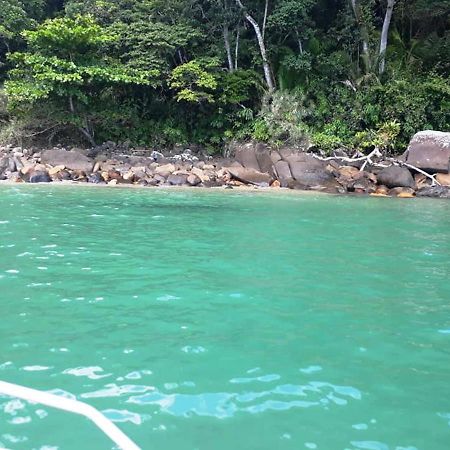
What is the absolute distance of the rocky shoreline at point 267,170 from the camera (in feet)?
56.8

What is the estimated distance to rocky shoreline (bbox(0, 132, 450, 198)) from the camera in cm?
1731

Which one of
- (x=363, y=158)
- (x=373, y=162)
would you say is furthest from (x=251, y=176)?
(x=373, y=162)

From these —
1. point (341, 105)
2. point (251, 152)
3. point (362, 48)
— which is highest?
point (362, 48)

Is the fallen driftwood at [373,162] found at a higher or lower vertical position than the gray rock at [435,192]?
higher

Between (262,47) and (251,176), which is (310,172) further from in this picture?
(262,47)

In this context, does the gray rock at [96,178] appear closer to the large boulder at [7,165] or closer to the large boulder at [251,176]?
the large boulder at [7,165]

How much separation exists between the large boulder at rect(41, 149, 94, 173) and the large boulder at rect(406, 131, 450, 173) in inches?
471

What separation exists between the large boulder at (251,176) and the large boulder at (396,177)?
13.0ft

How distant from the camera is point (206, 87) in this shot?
20672 millimetres

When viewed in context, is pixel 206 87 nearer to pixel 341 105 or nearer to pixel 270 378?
pixel 341 105

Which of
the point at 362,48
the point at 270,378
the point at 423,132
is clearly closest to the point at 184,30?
the point at 362,48

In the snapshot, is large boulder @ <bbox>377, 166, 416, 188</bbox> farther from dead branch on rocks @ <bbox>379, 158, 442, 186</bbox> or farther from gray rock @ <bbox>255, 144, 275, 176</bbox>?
gray rock @ <bbox>255, 144, 275, 176</bbox>

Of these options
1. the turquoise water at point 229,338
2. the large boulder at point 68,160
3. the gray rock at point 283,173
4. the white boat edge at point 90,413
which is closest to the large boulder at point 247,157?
the gray rock at point 283,173

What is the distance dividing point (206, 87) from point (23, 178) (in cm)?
804
